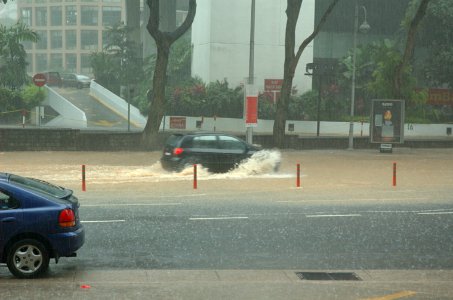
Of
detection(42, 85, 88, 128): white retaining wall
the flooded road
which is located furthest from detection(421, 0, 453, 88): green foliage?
detection(42, 85, 88, 128): white retaining wall

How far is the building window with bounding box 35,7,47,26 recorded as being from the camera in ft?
424

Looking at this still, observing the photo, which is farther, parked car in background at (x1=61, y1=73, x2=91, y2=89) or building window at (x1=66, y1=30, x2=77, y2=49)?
building window at (x1=66, y1=30, x2=77, y2=49)

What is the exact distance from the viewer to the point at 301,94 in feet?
188

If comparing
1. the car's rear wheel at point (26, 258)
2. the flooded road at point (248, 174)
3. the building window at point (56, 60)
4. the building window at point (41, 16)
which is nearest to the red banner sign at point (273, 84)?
the flooded road at point (248, 174)

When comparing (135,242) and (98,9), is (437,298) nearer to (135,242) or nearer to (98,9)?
(135,242)

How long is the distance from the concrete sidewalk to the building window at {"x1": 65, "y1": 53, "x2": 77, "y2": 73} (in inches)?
4641

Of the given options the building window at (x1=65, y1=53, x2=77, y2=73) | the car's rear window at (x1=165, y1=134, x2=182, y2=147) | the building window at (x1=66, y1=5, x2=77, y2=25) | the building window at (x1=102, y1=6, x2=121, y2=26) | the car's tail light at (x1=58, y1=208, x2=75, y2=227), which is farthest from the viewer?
the building window at (x1=65, y1=53, x2=77, y2=73)

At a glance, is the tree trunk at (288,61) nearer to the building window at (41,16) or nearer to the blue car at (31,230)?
the blue car at (31,230)

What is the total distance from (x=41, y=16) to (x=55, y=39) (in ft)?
19.2

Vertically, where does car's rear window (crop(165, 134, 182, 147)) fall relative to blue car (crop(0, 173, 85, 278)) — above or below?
above

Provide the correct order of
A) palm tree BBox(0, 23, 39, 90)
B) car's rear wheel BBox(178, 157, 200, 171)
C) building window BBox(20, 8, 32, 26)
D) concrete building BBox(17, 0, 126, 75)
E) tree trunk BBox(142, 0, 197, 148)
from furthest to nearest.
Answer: building window BBox(20, 8, 32, 26), concrete building BBox(17, 0, 126, 75), palm tree BBox(0, 23, 39, 90), tree trunk BBox(142, 0, 197, 148), car's rear wheel BBox(178, 157, 200, 171)

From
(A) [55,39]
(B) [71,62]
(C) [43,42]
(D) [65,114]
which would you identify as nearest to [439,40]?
(D) [65,114]

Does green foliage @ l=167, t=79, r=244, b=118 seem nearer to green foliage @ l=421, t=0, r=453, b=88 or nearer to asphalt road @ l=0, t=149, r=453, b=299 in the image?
green foliage @ l=421, t=0, r=453, b=88

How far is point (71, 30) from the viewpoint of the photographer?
12550cm
